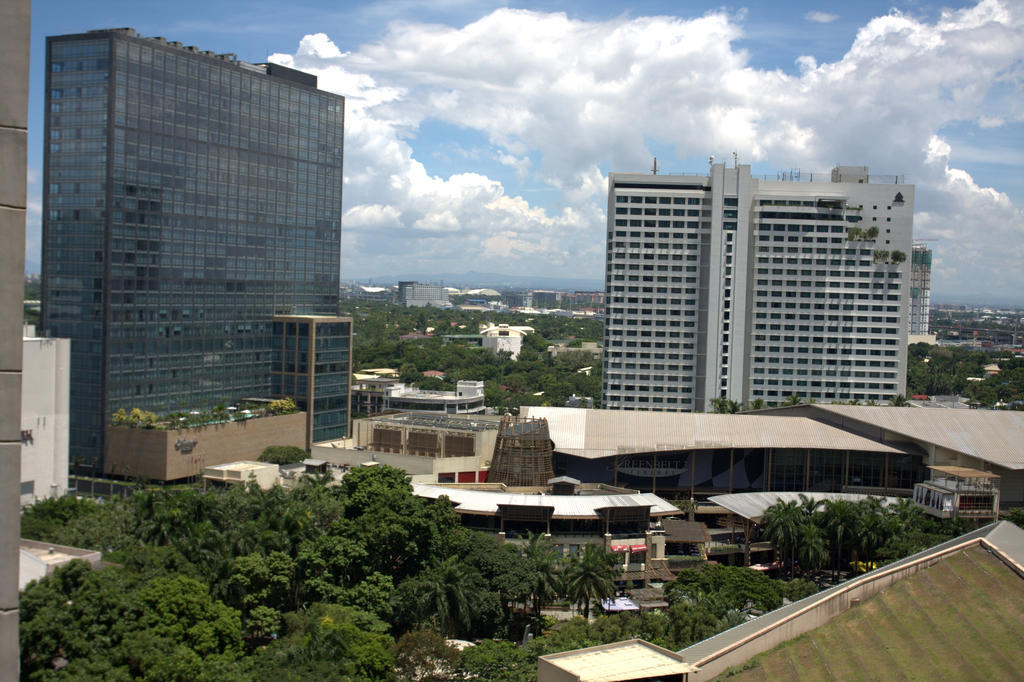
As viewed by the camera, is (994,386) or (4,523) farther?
(994,386)

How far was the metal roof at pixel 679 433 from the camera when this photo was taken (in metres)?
63.3

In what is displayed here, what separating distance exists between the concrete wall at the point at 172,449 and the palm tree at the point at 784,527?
45703 mm

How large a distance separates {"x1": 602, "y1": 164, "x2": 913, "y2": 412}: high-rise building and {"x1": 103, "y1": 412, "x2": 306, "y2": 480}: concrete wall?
140ft

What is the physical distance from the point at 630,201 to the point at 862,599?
72.5 m

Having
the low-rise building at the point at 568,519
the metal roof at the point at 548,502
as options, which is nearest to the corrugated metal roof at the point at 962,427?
the metal roof at the point at 548,502

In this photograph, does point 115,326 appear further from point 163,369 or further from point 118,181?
point 118,181

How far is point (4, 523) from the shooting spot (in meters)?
8.59

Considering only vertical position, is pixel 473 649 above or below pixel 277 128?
below

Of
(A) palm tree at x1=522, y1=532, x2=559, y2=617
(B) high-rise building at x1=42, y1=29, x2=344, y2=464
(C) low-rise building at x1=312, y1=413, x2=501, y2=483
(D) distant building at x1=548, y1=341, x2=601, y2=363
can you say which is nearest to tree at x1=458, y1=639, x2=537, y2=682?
(A) palm tree at x1=522, y1=532, x2=559, y2=617

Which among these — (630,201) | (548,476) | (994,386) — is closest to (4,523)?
(548,476)

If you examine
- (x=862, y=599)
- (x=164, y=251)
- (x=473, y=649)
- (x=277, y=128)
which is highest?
(x=277, y=128)

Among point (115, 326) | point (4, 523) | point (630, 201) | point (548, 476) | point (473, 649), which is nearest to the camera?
point (4, 523)

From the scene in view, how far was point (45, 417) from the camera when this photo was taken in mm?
55531

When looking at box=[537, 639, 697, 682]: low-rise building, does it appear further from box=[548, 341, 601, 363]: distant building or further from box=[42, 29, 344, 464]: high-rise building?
box=[548, 341, 601, 363]: distant building
